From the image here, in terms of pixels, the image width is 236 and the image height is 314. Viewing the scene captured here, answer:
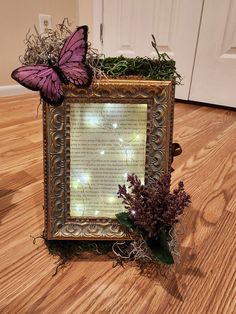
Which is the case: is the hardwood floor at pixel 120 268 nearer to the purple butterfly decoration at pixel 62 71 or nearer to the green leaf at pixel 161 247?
the green leaf at pixel 161 247

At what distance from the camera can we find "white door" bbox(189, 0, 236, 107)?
142 centimetres

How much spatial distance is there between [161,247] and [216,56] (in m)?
1.39

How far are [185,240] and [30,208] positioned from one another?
34 centimetres

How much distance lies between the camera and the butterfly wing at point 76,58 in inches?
14.9

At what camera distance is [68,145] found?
0.43 m

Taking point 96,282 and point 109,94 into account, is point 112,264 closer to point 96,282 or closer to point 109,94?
point 96,282

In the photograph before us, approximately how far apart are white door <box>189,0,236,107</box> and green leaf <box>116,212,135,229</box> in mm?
1314

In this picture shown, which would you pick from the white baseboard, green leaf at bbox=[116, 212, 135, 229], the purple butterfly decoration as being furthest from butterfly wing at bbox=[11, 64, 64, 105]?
the white baseboard

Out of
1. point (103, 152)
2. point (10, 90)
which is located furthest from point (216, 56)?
point (103, 152)

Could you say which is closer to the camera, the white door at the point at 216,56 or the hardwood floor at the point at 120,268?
the hardwood floor at the point at 120,268

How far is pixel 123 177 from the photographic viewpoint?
1.51ft

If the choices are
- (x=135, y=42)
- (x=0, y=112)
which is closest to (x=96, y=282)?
(x=0, y=112)

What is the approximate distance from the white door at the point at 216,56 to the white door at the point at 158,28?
0.15 ft

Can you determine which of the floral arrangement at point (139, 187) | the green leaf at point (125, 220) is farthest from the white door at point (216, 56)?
the green leaf at point (125, 220)
